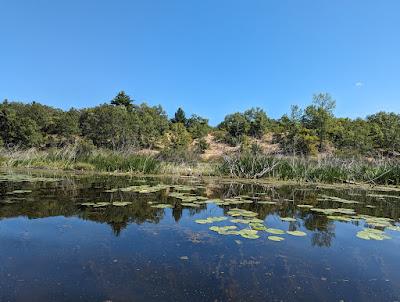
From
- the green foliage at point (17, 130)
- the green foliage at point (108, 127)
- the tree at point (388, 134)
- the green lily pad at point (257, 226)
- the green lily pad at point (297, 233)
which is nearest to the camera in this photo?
the green lily pad at point (297, 233)

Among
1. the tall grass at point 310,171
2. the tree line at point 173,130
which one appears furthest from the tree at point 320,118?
the tall grass at point 310,171

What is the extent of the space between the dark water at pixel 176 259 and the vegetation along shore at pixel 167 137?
10707 mm

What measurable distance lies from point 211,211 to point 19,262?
13.4 feet

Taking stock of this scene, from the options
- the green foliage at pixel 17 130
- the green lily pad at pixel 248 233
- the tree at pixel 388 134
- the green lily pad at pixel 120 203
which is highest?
the tree at pixel 388 134

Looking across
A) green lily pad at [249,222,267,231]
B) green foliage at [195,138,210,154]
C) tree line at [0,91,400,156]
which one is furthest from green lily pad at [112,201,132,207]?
green foliage at [195,138,210,154]

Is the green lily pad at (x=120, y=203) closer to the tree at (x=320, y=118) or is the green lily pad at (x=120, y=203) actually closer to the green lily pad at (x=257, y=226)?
the green lily pad at (x=257, y=226)

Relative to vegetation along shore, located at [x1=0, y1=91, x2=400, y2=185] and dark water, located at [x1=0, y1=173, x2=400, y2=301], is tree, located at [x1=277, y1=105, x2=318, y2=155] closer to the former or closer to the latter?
vegetation along shore, located at [x1=0, y1=91, x2=400, y2=185]

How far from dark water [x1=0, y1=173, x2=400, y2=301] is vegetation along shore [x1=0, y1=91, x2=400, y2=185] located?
10.7 m

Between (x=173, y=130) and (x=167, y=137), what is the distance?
3.21 meters

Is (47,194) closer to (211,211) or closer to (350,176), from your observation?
(211,211)

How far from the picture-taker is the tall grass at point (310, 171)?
15.2 m

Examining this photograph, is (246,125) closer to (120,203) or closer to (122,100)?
(122,100)

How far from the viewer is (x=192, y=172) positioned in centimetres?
1714

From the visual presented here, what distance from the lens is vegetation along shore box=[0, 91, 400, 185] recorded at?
60.9ft
